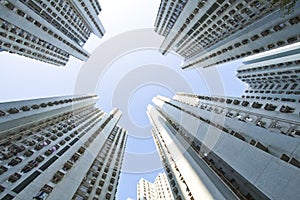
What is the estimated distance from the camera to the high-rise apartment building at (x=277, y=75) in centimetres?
5203

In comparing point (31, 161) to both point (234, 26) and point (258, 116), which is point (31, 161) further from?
Answer: point (234, 26)

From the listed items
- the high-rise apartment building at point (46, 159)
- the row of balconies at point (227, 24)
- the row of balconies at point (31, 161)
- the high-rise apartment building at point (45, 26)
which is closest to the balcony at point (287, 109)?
the row of balconies at point (227, 24)

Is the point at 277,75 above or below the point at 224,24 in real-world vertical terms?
above

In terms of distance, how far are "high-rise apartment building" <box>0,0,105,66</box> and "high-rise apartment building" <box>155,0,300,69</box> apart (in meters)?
24.1

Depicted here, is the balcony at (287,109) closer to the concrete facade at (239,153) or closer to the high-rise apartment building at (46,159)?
the concrete facade at (239,153)

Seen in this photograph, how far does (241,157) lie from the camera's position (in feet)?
68.1

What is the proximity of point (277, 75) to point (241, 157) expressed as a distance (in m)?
47.0

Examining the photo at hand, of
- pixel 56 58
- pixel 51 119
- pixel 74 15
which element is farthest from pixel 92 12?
pixel 51 119

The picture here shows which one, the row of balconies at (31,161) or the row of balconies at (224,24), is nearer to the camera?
the row of balconies at (31,161)

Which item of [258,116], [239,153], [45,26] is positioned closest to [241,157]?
[239,153]

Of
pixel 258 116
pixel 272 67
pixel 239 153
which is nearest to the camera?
pixel 239 153

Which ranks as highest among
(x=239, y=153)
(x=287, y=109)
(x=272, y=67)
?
(x=272, y=67)

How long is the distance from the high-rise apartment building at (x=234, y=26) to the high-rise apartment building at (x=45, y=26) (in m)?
24.1

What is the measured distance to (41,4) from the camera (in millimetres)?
42406
